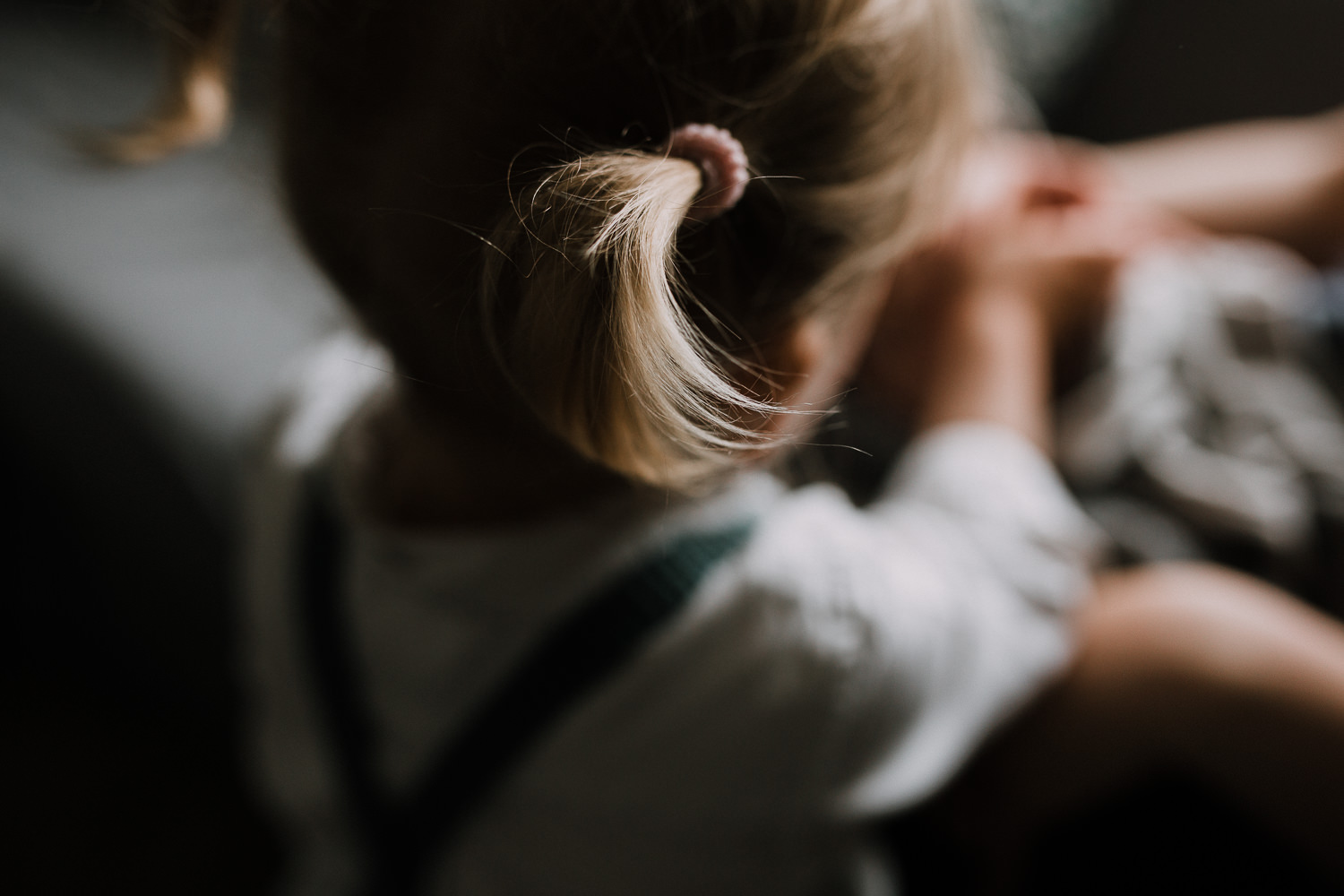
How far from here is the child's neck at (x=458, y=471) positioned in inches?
13.8

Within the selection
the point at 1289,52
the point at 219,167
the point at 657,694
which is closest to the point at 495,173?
the point at 657,694

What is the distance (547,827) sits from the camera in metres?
0.43

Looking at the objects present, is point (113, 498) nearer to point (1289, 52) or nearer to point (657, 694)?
point (657, 694)

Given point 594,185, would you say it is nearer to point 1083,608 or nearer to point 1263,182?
point 1083,608

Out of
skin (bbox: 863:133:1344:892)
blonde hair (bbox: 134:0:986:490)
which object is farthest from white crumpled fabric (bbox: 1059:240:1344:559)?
blonde hair (bbox: 134:0:986:490)

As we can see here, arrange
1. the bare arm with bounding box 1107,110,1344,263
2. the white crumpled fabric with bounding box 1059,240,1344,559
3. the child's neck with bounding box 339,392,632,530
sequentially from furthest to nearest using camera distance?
the bare arm with bounding box 1107,110,1344,263 < the white crumpled fabric with bounding box 1059,240,1344,559 < the child's neck with bounding box 339,392,632,530

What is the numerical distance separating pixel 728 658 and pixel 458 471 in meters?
Answer: 0.14

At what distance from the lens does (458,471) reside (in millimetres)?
388

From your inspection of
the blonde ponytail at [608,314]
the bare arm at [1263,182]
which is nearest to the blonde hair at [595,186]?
the blonde ponytail at [608,314]

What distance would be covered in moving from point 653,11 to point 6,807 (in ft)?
3.09

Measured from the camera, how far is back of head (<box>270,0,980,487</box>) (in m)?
0.25

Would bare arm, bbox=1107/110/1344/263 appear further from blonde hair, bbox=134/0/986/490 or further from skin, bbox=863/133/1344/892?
blonde hair, bbox=134/0/986/490

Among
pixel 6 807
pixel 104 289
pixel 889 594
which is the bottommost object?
pixel 6 807

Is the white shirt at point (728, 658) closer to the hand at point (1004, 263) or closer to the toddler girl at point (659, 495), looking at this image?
the toddler girl at point (659, 495)
